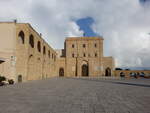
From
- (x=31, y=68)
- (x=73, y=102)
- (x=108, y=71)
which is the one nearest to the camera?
(x=73, y=102)

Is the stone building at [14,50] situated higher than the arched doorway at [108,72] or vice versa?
the stone building at [14,50]

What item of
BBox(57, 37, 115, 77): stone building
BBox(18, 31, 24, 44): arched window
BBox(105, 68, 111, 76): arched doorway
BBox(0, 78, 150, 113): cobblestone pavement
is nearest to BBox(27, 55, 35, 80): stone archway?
BBox(18, 31, 24, 44): arched window

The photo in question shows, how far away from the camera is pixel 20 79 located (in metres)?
19.1

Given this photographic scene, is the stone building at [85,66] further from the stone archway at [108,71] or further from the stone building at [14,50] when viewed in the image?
the stone building at [14,50]

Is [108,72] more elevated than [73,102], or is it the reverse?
[73,102]

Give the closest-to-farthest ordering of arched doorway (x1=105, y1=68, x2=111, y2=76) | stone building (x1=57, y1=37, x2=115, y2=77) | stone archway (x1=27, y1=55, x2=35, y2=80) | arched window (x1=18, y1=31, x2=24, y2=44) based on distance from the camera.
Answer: arched window (x1=18, y1=31, x2=24, y2=44) < stone archway (x1=27, y1=55, x2=35, y2=80) < stone building (x1=57, y1=37, x2=115, y2=77) < arched doorway (x1=105, y1=68, x2=111, y2=76)

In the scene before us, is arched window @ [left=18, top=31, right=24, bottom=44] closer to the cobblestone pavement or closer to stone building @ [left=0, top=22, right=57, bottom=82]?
stone building @ [left=0, top=22, right=57, bottom=82]

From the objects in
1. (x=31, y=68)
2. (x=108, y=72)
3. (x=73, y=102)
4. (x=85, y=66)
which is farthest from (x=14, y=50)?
(x=108, y=72)

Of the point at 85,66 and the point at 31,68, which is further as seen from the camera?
the point at 85,66

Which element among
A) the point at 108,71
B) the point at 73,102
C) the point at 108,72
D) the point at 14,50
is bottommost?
the point at 108,72

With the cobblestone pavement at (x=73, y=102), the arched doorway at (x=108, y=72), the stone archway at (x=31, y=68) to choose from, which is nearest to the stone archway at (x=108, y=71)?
the arched doorway at (x=108, y=72)

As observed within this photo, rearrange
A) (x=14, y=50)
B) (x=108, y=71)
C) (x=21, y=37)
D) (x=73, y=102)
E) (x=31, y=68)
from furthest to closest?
1. (x=108, y=71)
2. (x=31, y=68)
3. (x=21, y=37)
4. (x=14, y=50)
5. (x=73, y=102)

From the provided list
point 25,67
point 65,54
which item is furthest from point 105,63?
point 25,67

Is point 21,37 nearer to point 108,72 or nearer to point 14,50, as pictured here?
point 14,50
